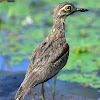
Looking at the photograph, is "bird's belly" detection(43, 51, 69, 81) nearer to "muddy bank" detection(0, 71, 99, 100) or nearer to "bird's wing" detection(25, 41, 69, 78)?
"bird's wing" detection(25, 41, 69, 78)

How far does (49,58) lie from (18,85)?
1716 millimetres

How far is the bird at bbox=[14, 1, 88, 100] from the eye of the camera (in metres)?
4.83

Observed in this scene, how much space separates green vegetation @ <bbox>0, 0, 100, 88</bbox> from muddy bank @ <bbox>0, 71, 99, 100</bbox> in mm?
550

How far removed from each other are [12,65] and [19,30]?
2.28m

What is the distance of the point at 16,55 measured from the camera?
28.2 ft

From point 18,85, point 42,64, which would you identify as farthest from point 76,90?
point 42,64

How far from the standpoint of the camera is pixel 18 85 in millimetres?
6504

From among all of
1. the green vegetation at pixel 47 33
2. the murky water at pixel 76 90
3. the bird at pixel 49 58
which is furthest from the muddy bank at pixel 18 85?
the bird at pixel 49 58

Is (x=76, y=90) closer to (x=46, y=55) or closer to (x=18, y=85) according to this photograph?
→ (x=18, y=85)

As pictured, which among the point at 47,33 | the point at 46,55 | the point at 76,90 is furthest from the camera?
the point at 47,33

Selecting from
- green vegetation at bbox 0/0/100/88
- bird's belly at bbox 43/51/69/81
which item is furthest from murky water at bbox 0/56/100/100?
bird's belly at bbox 43/51/69/81

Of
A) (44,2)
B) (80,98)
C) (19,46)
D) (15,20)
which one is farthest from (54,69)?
(44,2)

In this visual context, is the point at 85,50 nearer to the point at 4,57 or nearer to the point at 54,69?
the point at 4,57

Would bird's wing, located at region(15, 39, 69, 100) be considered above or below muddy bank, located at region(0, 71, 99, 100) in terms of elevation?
above
